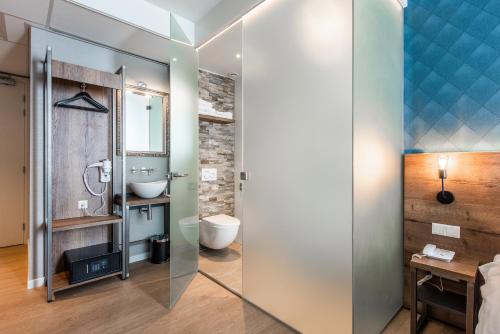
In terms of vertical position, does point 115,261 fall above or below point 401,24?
below

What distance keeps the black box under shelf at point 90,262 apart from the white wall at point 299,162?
1402 mm

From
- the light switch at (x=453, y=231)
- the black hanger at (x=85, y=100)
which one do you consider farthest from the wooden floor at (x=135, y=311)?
the black hanger at (x=85, y=100)

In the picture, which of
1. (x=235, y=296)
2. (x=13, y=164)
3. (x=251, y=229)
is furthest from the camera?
(x=13, y=164)

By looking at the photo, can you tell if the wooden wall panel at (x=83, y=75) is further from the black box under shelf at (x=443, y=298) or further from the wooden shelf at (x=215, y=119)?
the black box under shelf at (x=443, y=298)

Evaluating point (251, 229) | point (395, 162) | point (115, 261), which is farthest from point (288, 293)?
point (115, 261)

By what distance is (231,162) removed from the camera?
13.1 ft

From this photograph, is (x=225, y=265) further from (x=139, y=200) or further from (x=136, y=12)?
(x=136, y=12)

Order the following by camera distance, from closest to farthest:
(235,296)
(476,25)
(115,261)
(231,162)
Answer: (476,25) → (235,296) → (115,261) → (231,162)

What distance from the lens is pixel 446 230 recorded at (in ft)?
6.26

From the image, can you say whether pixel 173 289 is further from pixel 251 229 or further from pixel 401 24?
pixel 401 24

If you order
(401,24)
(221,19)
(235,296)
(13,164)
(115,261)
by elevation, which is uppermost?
(221,19)

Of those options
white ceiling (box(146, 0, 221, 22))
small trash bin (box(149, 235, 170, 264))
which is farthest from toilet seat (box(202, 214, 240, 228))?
white ceiling (box(146, 0, 221, 22))

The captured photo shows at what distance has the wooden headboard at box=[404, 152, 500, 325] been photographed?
1.72 m

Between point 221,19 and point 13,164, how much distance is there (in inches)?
146
